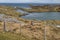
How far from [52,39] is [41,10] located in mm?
75343

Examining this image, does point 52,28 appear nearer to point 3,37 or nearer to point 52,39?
point 52,39

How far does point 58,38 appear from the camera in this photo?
2205 cm

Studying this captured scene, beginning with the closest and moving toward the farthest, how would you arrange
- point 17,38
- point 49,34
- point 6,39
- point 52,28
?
point 6,39
point 17,38
point 49,34
point 52,28

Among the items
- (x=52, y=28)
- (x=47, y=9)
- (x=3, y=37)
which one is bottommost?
(x=47, y=9)

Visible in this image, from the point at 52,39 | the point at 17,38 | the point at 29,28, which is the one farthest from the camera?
the point at 29,28

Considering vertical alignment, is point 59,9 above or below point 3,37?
below

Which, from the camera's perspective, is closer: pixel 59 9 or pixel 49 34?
pixel 49 34

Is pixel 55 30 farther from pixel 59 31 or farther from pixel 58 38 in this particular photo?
pixel 58 38

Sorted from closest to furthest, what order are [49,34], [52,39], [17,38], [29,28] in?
[17,38]
[52,39]
[49,34]
[29,28]

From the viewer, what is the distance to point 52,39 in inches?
854

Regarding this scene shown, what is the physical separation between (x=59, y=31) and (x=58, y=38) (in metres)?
4.20

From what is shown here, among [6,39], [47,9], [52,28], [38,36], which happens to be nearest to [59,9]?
[47,9]

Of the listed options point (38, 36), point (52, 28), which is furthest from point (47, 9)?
point (38, 36)

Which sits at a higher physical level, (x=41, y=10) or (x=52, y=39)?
(x=52, y=39)
